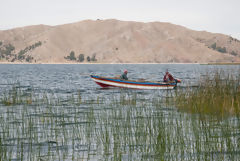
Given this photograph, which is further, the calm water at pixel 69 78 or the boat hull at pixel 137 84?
the calm water at pixel 69 78

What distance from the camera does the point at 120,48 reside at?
169875 mm

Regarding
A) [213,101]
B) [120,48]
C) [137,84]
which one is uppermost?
[120,48]

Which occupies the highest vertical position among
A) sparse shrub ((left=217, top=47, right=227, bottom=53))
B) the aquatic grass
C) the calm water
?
sparse shrub ((left=217, top=47, right=227, bottom=53))

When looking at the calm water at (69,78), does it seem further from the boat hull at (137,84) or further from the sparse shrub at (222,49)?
the sparse shrub at (222,49)

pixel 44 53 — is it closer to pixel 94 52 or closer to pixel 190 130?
pixel 94 52

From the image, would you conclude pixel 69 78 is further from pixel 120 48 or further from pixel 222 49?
pixel 222 49

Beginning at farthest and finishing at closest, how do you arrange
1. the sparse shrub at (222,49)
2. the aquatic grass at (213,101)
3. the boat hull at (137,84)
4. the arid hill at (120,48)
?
1. the sparse shrub at (222,49)
2. the arid hill at (120,48)
3. the boat hull at (137,84)
4. the aquatic grass at (213,101)

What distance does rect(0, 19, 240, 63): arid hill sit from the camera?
16000 cm

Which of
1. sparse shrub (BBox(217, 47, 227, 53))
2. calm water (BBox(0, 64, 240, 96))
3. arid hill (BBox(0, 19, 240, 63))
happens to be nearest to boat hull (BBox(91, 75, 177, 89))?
calm water (BBox(0, 64, 240, 96))

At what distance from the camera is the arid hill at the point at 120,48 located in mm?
160000

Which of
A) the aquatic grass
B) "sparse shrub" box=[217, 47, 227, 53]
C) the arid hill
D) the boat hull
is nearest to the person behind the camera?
the aquatic grass

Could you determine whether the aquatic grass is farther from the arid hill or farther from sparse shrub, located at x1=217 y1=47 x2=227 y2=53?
sparse shrub, located at x1=217 y1=47 x2=227 y2=53

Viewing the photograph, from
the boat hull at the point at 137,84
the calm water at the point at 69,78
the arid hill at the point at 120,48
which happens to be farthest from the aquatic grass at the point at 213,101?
the arid hill at the point at 120,48

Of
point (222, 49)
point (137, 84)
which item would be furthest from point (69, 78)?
point (222, 49)
